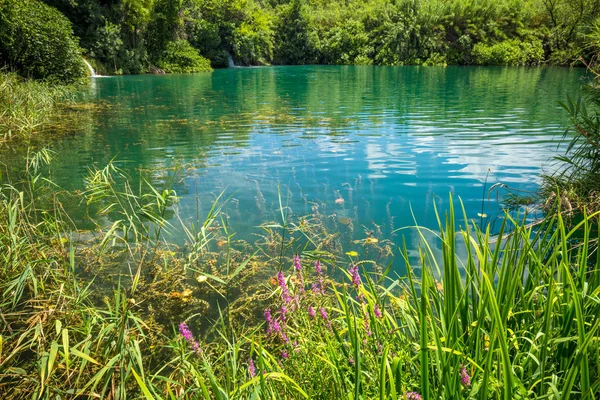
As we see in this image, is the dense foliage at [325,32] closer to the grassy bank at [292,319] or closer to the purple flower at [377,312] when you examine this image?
the grassy bank at [292,319]

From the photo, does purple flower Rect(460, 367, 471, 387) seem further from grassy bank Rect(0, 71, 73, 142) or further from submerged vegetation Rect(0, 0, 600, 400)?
grassy bank Rect(0, 71, 73, 142)

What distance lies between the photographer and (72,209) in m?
4.33

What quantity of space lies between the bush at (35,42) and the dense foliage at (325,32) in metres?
16.6

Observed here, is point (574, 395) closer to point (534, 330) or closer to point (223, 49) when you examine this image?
point (534, 330)

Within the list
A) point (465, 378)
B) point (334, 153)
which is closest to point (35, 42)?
point (334, 153)

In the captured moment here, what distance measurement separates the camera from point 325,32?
1960 inches

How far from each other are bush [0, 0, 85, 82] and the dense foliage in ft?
54.5

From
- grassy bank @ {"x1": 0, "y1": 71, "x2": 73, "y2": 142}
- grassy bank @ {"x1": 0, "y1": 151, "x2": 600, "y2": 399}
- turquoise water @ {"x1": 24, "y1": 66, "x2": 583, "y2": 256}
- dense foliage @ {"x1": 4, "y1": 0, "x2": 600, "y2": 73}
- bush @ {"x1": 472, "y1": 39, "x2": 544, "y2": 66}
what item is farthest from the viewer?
bush @ {"x1": 472, "y1": 39, "x2": 544, "y2": 66}

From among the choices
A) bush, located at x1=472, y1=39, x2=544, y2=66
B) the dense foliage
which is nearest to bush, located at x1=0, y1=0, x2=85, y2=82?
the dense foliage

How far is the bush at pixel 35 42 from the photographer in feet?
37.9

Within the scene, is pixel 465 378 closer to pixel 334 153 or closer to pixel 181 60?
pixel 334 153

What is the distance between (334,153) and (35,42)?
36.9ft

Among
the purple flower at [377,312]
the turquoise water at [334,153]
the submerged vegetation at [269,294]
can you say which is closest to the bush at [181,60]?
the submerged vegetation at [269,294]

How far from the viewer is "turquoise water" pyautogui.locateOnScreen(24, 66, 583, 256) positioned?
448cm
